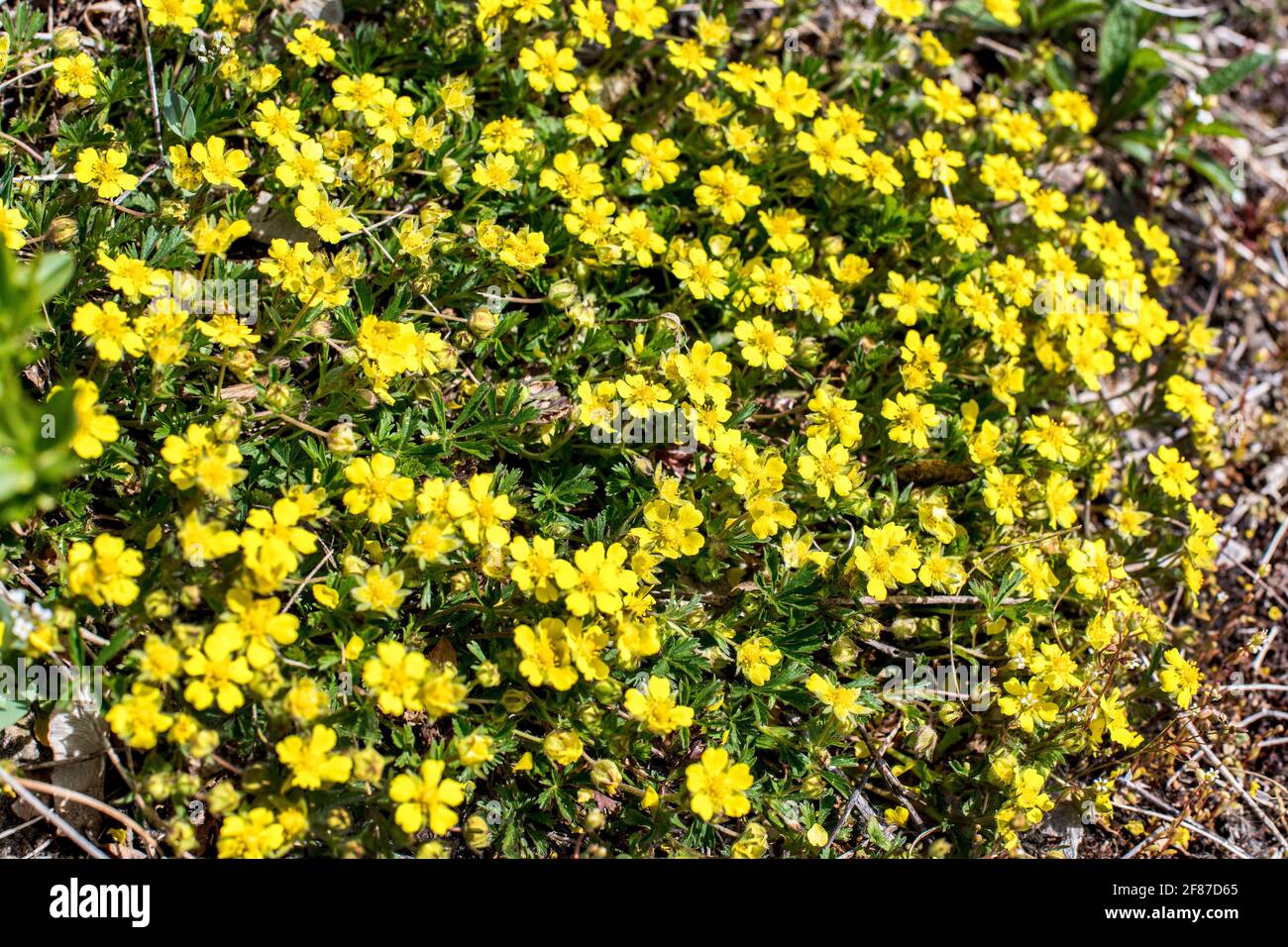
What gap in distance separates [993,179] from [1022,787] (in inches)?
93.4

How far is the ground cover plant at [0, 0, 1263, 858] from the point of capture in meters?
3.01

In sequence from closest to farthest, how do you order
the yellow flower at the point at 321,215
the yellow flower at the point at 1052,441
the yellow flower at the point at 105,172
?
the yellow flower at the point at 105,172 < the yellow flower at the point at 321,215 < the yellow flower at the point at 1052,441

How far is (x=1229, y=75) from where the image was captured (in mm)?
5531

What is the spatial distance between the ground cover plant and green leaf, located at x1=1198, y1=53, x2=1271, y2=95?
49.1 inches

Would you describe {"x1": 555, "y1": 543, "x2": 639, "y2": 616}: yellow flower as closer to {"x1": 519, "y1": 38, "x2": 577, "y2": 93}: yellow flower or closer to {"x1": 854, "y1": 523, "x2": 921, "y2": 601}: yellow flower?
{"x1": 854, "y1": 523, "x2": 921, "y2": 601}: yellow flower

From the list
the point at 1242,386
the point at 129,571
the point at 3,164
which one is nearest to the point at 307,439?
the point at 129,571

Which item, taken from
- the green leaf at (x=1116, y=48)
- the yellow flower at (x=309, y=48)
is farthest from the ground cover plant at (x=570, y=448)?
the green leaf at (x=1116, y=48)

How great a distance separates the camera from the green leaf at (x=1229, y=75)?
5.52 meters

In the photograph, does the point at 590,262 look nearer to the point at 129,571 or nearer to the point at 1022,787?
the point at 129,571

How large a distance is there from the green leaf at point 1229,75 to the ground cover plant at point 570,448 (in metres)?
1.25

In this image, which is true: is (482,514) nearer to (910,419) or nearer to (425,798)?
(425,798)

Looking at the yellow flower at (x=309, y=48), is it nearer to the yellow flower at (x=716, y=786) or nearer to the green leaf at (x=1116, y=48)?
the yellow flower at (x=716, y=786)

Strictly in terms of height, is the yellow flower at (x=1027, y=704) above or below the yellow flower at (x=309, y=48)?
below

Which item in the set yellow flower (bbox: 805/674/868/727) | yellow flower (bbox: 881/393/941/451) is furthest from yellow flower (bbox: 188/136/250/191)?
yellow flower (bbox: 805/674/868/727)
